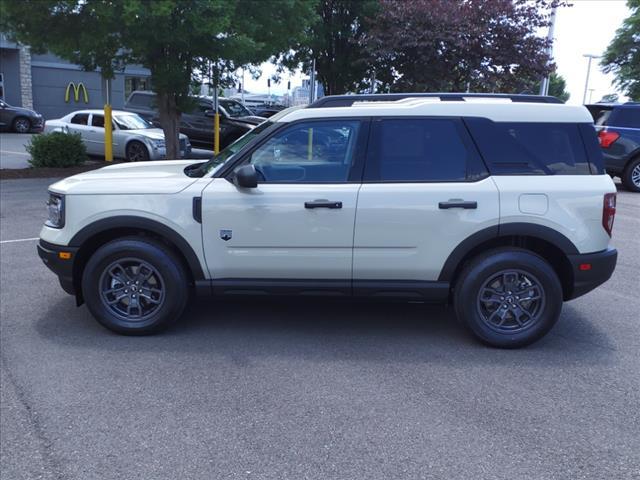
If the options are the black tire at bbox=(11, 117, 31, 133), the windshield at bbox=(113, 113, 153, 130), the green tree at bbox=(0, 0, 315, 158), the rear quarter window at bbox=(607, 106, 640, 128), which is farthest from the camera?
the black tire at bbox=(11, 117, 31, 133)

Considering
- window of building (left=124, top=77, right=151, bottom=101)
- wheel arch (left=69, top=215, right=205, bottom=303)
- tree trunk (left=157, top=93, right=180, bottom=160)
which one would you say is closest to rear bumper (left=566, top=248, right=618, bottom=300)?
wheel arch (left=69, top=215, right=205, bottom=303)

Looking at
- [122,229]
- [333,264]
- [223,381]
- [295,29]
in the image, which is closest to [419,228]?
[333,264]

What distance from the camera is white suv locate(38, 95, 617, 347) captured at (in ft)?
14.7

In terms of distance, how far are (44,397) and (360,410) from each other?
6.32ft

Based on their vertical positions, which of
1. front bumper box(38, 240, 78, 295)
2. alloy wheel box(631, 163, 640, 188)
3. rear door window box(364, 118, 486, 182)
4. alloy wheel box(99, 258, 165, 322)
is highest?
rear door window box(364, 118, 486, 182)

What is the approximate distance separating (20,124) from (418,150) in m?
26.5

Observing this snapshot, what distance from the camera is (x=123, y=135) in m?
16.2

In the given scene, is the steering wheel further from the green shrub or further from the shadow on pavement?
the green shrub

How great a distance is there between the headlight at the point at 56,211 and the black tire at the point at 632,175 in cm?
1225

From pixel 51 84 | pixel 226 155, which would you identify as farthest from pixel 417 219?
pixel 51 84

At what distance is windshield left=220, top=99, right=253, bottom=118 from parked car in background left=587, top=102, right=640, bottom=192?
10.6 metres

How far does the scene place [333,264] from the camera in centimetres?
459

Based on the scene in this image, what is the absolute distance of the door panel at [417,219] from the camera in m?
4.47

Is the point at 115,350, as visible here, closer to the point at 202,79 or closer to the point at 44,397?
the point at 44,397
